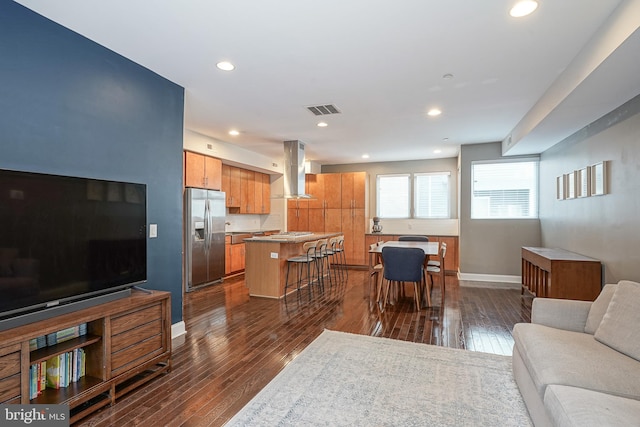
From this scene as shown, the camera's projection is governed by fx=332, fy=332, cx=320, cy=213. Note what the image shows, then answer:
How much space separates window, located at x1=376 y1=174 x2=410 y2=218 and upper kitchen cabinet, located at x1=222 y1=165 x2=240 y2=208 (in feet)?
11.7

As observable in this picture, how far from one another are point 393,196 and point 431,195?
923mm

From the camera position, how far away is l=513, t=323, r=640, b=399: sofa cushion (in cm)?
166

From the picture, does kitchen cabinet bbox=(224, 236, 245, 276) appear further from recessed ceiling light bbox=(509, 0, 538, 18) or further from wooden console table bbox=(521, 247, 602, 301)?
recessed ceiling light bbox=(509, 0, 538, 18)

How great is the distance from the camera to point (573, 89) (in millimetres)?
2930

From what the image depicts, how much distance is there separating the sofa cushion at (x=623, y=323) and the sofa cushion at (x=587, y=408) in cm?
57

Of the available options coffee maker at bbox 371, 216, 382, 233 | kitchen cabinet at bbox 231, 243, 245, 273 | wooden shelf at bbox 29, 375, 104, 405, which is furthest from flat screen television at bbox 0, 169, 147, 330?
coffee maker at bbox 371, 216, 382, 233

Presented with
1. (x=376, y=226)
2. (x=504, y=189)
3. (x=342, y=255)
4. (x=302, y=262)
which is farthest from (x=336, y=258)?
(x=504, y=189)

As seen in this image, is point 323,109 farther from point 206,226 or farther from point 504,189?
point 504,189

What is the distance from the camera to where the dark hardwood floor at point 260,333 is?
2.22 meters

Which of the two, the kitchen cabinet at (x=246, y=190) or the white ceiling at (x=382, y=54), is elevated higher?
the white ceiling at (x=382, y=54)

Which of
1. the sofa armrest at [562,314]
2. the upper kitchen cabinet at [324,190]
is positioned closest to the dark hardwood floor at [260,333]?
the sofa armrest at [562,314]

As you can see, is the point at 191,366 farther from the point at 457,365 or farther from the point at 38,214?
the point at 457,365

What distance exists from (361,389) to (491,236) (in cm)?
502

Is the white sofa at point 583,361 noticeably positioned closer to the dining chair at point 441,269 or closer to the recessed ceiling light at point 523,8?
the recessed ceiling light at point 523,8
